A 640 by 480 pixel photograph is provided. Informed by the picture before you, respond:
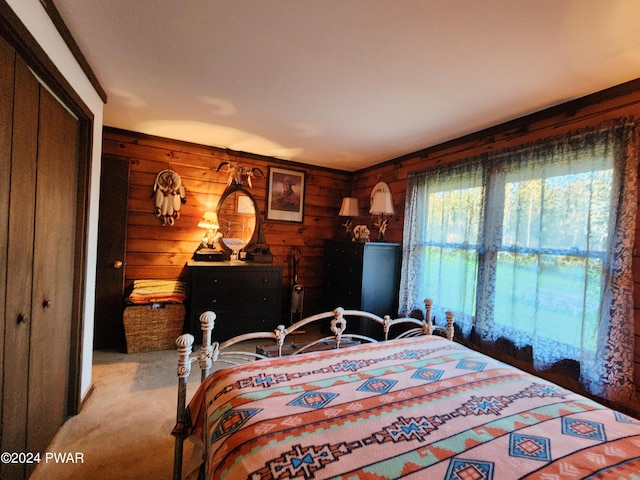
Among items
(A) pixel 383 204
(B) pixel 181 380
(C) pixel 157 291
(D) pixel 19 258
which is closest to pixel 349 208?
(A) pixel 383 204

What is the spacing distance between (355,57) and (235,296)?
2546 millimetres

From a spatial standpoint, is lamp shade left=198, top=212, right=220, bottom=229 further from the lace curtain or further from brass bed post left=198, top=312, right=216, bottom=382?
the lace curtain

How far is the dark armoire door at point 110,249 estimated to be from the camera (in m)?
2.84

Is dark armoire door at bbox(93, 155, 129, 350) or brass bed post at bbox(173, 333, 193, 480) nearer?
brass bed post at bbox(173, 333, 193, 480)

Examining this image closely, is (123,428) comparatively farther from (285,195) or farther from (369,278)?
(285,195)

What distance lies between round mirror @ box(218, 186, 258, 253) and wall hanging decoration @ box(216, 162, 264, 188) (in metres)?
0.09

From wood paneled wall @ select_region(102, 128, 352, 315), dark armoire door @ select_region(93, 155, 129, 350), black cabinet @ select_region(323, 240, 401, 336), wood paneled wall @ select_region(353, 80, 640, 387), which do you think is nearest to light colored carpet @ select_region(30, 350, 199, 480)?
dark armoire door @ select_region(93, 155, 129, 350)

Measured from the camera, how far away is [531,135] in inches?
87.0

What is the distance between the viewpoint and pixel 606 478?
0.80m

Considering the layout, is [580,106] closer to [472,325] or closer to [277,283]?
[472,325]

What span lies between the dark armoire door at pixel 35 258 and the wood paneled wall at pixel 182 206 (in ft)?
4.84

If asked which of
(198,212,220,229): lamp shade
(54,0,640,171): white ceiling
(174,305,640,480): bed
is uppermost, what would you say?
(54,0,640,171): white ceiling

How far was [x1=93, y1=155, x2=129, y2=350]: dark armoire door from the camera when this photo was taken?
284 cm

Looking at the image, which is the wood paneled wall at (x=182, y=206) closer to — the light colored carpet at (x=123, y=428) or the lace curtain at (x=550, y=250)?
the light colored carpet at (x=123, y=428)
